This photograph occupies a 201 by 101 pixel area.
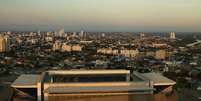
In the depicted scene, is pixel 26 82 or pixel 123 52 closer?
pixel 26 82

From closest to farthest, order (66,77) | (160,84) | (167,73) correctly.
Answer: (160,84), (66,77), (167,73)

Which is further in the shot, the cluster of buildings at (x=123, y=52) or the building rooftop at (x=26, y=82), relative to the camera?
the cluster of buildings at (x=123, y=52)

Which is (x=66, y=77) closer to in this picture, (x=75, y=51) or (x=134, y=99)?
(x=134, y=99)

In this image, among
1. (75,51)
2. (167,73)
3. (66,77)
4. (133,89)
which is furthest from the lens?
(75,51)

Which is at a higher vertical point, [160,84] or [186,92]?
[160,84]

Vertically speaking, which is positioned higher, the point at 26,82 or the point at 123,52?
the point at 26,82

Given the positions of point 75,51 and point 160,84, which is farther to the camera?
point 75,51

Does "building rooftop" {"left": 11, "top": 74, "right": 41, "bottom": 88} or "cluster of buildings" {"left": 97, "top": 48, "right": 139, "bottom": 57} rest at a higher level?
"building rooftop" {"left": 11, "top": 74, "right": 41, "bottom": 88}

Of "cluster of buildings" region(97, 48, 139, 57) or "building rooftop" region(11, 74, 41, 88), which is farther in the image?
"cluster of buildings" region(97, 48, 139, 57)

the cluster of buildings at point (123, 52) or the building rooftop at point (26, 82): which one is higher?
the building rooftop at point (26, 82)

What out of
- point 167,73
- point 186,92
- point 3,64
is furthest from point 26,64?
point 186,92
